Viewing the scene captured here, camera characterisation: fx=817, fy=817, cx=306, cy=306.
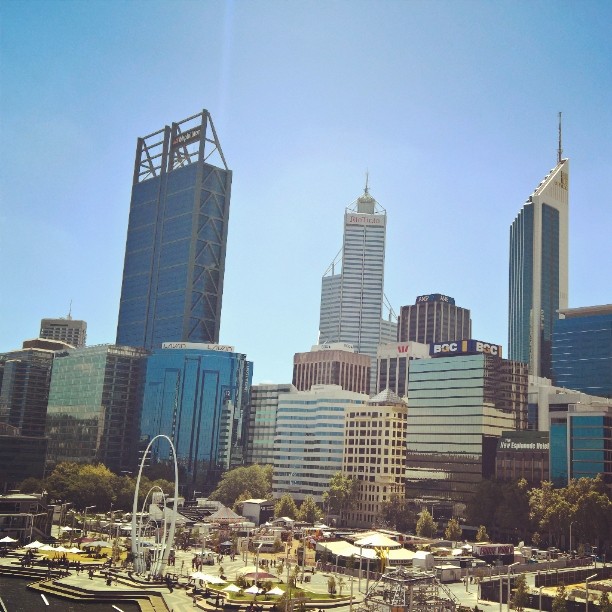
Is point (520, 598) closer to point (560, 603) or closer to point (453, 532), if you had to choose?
point (560, 603)

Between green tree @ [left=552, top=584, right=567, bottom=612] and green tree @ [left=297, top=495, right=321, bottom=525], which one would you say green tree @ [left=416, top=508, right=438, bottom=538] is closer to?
green tree @ [left=297, top=495, right=321, bottom=525]

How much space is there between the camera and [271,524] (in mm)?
173875

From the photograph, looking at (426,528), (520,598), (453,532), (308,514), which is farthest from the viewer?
(308,514)

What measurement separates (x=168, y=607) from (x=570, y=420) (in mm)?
114712

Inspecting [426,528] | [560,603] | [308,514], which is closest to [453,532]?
[426,528]

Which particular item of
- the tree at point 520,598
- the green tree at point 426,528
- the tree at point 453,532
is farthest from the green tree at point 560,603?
the green tree at point 426,528

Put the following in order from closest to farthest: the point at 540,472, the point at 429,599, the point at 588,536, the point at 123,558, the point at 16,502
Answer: the point at 429,599 → the point at 123,558 → the point at 16,502 → the point at 588,536 → the point at 540,472

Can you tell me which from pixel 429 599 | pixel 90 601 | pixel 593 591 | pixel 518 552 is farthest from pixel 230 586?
pixel 518 552

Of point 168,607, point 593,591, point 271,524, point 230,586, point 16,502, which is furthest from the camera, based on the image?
point 271,524

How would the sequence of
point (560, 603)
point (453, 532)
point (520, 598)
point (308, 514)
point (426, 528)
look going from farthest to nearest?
point (308, 514)
point (426, 528)
point (453, 532)
point (520, 598)
point (560, 603)

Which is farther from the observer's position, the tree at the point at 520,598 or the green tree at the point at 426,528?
the green tree at the point at 426,528

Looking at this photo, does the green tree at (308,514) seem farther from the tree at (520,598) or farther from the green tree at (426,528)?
the tree at (520,598)

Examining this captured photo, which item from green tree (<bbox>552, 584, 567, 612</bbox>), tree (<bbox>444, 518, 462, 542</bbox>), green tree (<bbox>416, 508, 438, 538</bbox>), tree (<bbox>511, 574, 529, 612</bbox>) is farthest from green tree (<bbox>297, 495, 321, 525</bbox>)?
green tree (<bbox>552, 584, 567, 612</bbox>)

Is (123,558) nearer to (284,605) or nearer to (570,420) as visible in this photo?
(284,605)
